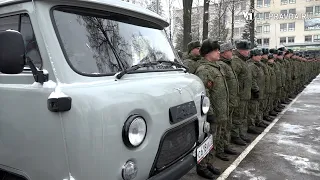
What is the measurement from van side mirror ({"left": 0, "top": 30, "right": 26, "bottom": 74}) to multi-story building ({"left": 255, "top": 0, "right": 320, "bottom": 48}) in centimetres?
7307

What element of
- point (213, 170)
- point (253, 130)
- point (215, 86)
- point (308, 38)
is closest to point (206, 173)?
point (213, 170)

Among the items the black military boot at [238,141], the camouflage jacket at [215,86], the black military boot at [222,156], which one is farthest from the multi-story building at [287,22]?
the camouflage jacket at [215,86]

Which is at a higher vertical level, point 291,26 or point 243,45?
point 291,26

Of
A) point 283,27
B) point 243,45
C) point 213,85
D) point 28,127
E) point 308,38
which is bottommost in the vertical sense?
point 28,127

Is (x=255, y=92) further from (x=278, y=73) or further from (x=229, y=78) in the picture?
(x=278, y=73)

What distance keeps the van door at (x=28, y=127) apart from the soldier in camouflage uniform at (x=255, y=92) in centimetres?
559

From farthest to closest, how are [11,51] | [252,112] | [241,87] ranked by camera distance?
[252,112]
[241,87]
[11,51]

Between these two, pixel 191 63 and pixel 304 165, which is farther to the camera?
pixel 191 63

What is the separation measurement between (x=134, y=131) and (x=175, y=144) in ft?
2.29

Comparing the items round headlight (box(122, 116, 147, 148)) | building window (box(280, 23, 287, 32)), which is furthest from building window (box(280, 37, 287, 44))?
round headlight (box(122, 116, 147, 148))

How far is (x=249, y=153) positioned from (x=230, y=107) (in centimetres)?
92

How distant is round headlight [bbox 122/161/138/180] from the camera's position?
7.85ft

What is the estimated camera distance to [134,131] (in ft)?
7.93

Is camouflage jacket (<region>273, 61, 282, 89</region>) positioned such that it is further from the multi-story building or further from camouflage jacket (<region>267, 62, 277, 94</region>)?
the multi-story building
